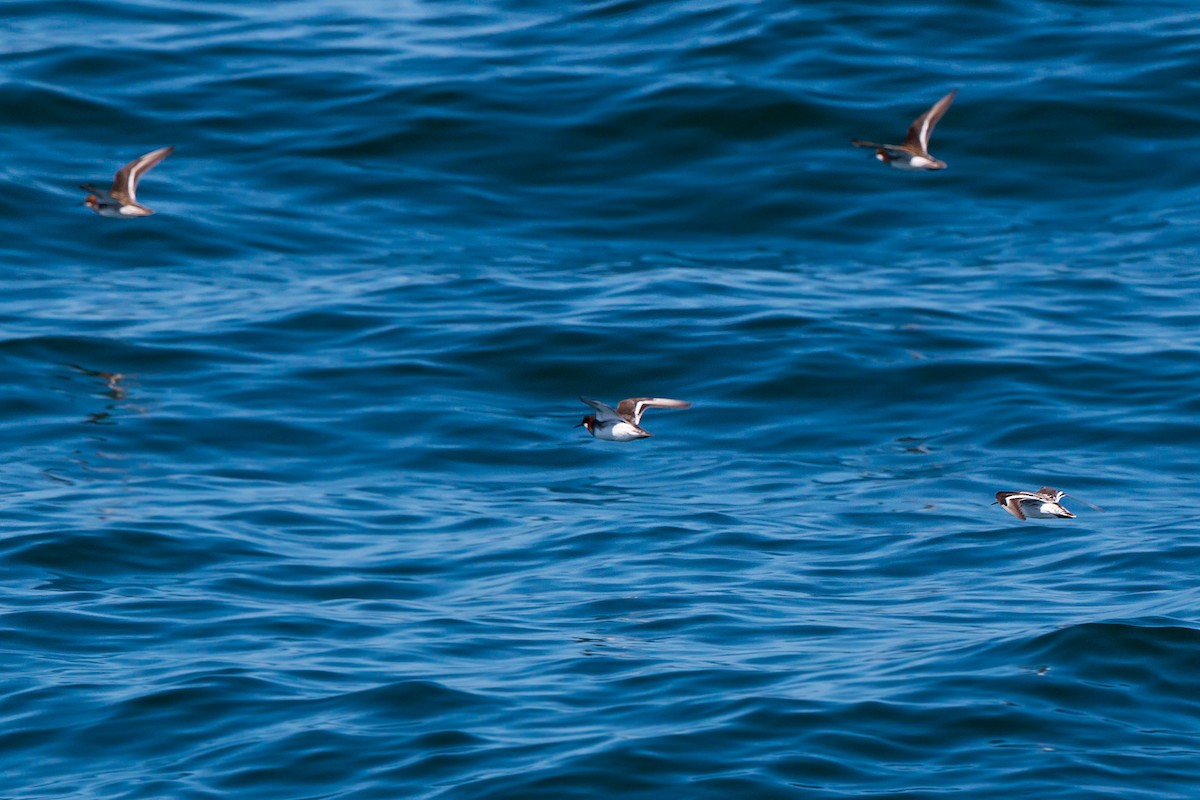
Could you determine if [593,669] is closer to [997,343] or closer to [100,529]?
[100,529]

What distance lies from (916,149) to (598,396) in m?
3.87

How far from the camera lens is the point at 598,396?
15.6 metres

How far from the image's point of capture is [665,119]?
64.7 ft

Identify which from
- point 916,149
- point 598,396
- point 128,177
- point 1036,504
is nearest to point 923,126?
point 916,149

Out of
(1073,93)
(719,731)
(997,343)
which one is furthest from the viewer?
(1073,93)

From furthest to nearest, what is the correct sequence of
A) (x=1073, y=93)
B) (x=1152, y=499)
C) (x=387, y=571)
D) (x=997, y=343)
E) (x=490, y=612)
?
(x=1073, y=93)
(x=997, y=343)
(x=1152, y=499)
(x=387, y=571)
(x=490, y=612)

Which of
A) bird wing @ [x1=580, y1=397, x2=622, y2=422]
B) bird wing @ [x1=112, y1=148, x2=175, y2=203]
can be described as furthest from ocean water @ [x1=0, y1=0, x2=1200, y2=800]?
bird wing @ [x1=112, y1=148, x2=175, y2=203]

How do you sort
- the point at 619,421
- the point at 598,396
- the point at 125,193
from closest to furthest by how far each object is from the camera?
the point at 619,421
the point at 598,396
the point at 125,193

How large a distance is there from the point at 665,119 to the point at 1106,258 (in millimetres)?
4939

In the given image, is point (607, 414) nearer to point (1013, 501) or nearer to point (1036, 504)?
point (1013, 501)

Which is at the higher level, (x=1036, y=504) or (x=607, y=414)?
(x=607, y=414)

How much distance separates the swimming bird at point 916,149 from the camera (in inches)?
653

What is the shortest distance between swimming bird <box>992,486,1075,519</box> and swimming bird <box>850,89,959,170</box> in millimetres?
5414

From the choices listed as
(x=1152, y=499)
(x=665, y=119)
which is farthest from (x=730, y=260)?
(x=1152, y=499)
